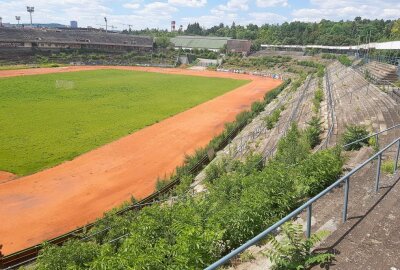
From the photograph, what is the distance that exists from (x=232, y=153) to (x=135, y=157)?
8.69 metres

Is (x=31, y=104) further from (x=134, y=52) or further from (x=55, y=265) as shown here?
(x=134, y=52)

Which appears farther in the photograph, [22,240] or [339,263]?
[22,240]

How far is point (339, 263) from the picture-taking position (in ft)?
25.1

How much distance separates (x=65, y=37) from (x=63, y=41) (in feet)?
13.2

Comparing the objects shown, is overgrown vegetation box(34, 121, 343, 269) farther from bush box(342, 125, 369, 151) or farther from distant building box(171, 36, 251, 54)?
distant building box(171, 36, 251, 54)

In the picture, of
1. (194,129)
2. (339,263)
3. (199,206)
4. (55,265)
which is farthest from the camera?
(194,129)

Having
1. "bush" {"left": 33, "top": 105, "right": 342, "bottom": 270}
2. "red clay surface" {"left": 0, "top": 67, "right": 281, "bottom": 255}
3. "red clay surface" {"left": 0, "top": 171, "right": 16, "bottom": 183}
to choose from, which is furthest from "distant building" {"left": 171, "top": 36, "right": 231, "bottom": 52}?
"bush" {"left": 33, "top": 105, "right": 342, "bottom": 270}

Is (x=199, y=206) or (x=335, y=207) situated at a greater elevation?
(x=335, y=207)

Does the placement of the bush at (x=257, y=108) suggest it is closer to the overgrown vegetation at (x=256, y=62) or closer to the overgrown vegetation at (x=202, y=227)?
the overgrown vegetation at (x=202, y=227)

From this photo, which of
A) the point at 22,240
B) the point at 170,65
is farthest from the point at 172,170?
the point at 170,65

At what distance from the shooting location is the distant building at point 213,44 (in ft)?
479

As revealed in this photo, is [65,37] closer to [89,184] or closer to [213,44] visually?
[213,44]

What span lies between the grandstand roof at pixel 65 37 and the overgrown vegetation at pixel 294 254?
11545 centimetres

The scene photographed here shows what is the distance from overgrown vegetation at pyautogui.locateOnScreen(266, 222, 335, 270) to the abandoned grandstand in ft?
373
